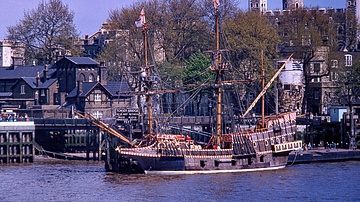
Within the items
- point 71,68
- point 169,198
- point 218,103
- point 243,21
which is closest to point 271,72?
point 243,21

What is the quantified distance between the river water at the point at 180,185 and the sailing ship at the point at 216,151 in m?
1.61

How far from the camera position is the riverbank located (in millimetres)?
106688

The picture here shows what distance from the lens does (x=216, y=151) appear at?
97438mm

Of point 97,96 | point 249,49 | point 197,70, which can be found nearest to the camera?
point 97,96

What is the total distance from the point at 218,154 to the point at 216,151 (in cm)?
36

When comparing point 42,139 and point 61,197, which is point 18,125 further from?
point 61,197

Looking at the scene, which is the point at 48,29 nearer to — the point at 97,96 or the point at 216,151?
the point at 97,96

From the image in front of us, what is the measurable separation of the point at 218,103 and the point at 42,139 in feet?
77.3

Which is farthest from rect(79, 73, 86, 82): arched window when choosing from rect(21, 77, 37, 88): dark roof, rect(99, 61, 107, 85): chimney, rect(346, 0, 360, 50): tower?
rect(346, 0, 360, 50): tower

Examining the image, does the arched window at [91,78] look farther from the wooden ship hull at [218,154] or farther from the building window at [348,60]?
the wooden ship hull at [218,154]

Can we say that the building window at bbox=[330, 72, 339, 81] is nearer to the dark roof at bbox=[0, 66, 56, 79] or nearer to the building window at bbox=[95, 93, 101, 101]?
the building window at bbox=[95, 93, 101, 101]

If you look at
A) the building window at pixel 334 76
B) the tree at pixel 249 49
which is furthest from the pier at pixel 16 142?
the building window at pixel 334 76

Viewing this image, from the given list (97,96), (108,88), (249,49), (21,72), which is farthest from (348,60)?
(21,72)

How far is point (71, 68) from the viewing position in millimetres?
137375
